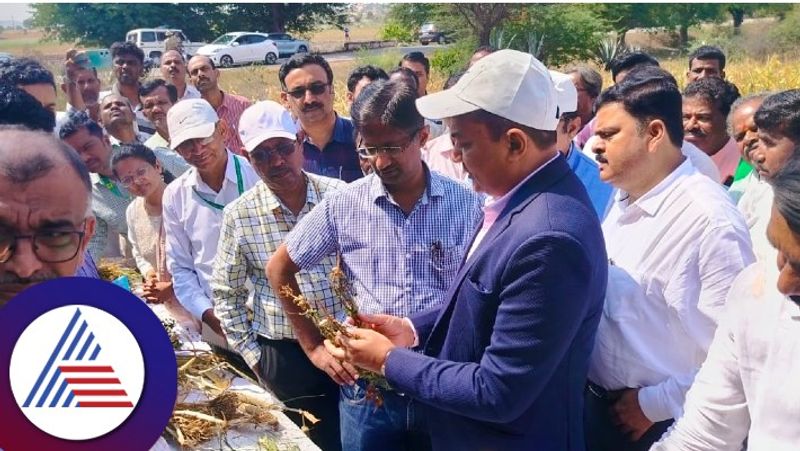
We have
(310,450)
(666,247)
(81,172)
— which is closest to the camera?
(81,172)

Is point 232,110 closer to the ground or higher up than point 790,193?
closer to the ground

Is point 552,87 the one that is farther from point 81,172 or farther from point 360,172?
point 360,172

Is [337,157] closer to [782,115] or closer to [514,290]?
[782,115]

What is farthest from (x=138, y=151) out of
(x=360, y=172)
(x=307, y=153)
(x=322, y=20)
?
(x=322, y=20)

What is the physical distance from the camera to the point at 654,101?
88.9 inches

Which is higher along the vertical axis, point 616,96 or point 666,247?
point 616,96

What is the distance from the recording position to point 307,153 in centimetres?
418

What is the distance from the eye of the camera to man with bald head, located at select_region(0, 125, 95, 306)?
931 mm

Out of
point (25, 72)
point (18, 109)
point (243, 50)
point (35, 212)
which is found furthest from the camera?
point (243, 50)

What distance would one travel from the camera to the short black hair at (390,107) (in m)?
2.26

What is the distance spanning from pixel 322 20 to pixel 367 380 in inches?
1731

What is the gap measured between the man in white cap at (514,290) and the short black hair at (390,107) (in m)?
0.44

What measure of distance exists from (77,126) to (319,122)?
133cm

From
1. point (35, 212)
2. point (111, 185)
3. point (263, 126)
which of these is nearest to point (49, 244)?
point (35, 212)
